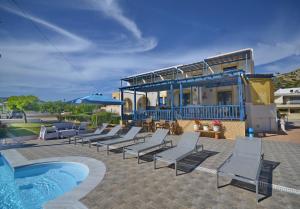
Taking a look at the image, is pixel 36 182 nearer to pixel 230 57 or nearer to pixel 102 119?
pixel 102 119

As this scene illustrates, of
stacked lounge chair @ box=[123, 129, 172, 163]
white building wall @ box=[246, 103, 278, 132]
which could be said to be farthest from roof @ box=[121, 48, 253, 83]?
stacked lounge chair @ box=[123, 129, 172, 163]

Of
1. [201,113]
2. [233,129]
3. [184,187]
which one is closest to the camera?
[184,187]

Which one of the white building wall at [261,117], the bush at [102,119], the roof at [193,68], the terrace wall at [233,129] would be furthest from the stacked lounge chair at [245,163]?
the bush at [102,119]

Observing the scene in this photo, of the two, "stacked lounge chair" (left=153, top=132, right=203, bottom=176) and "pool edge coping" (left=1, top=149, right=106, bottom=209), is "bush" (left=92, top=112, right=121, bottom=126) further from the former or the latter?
"stacked lounge chair" (left=153, top=132, right=203, bottom=176)

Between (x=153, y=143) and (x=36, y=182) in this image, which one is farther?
(x=153, y=143)

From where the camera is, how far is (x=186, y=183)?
4.75 meters

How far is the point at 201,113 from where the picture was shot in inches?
508

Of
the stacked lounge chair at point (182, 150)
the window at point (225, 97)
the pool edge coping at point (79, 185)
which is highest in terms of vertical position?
the window at point (225, 97)

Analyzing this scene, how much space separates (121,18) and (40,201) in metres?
11.3

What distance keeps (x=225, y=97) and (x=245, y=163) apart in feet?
44.3

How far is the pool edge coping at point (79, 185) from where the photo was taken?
12.0ft

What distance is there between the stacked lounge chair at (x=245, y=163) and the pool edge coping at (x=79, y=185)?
3365 millimetres

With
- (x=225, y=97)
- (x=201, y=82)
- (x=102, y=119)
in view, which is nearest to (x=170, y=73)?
(x=201, y=82)

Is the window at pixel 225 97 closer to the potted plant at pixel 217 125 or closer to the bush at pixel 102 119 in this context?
the potted plant at pixel 217 125
